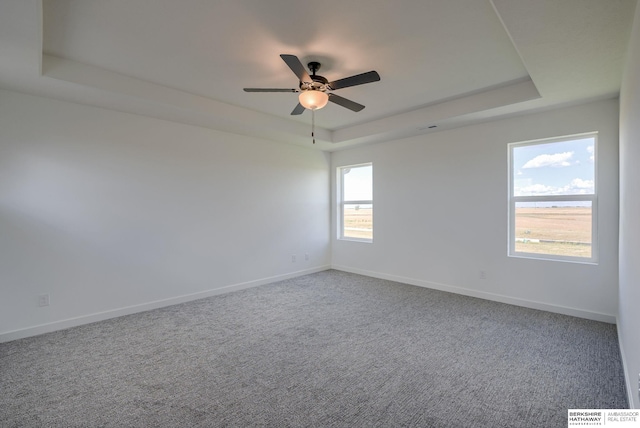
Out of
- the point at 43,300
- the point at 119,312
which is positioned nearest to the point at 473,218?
the point at 119,312

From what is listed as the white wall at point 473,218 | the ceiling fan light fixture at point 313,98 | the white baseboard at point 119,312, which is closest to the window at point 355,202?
the white wall at point 473,218

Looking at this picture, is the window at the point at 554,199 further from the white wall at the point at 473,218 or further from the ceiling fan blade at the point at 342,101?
the ceiling fan blade at the point at 342,101

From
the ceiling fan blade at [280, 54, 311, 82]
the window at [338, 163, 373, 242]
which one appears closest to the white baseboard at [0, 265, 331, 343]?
the window at [338, 163, 373, 242]

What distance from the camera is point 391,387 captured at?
2.16 metres

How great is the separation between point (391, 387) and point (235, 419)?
1083mm

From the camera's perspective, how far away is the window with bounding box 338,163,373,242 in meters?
5.70

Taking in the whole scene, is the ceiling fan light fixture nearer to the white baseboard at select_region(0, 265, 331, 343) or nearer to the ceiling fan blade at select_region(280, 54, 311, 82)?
the ceiling fan blade at select_region(280, 54, 311, 82)

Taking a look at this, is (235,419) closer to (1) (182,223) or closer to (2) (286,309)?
(2) (286,309)

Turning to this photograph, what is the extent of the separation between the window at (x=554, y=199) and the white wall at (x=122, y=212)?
11.7 feet

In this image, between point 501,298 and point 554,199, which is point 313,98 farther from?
point 501,298

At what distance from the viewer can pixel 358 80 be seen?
2.50 metres

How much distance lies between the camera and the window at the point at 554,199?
3471mm

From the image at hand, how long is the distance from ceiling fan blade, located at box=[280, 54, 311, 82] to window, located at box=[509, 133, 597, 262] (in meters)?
3.07

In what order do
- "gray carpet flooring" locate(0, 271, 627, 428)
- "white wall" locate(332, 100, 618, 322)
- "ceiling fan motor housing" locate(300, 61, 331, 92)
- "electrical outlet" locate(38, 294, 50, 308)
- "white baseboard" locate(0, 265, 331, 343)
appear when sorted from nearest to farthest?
→ "gray carpet flooring" locate(0, 271, 627, 428) < "ceiling fan motor housing" locate(300, 61, 331, 92) < "white baseboard" locate(0, 265, 331, 343) < "electrical outlet" locate(38, 294, 50, 308) < "white wall" locate(332, 100, 618, 322)
